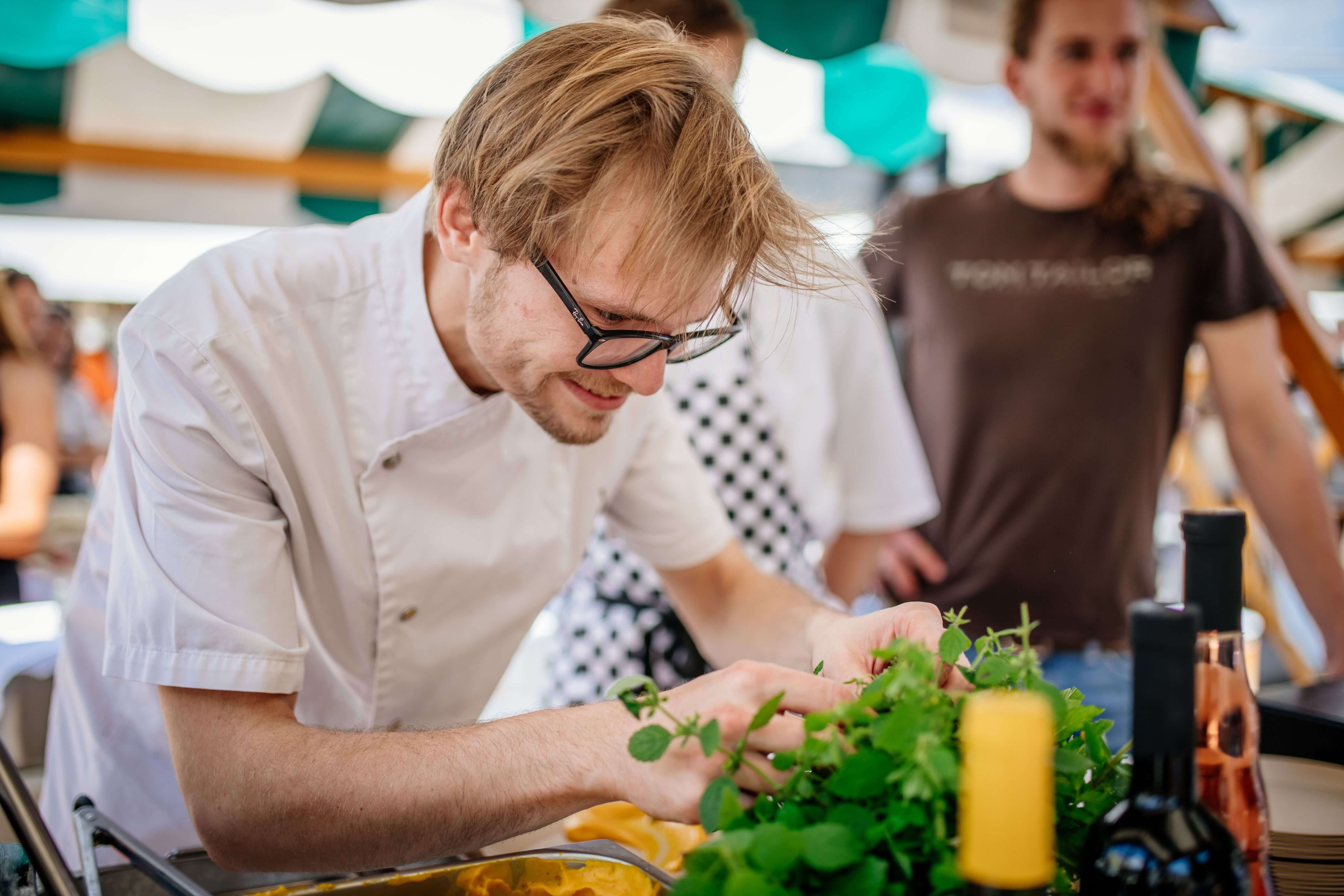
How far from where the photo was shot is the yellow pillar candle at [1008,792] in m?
Result: 0.38

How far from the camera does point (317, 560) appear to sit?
1.18 m

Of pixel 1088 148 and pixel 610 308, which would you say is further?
pixel 1088 148

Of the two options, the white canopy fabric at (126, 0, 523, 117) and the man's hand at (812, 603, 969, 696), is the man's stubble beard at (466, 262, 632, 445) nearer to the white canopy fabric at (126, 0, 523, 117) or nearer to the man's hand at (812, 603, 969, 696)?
the man's hand at (812, 603, 969, 696)

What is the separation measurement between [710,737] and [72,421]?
16.6ft

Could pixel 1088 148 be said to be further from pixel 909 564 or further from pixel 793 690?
pixel 793 690

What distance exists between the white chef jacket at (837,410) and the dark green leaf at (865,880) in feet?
4.52

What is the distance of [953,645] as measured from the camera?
2.30ft

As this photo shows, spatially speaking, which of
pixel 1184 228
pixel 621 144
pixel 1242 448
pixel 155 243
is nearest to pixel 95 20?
pixel 621 144

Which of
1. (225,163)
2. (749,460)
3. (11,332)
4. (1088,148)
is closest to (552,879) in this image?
(749,460)

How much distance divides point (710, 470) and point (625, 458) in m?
0.51

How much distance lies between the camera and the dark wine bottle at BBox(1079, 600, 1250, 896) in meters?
0.52

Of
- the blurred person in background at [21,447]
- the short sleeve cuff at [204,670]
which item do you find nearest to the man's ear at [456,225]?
the short sleeve cuff at [204,670]

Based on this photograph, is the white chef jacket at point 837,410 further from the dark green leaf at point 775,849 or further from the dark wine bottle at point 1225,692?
the dark green leaf at point 775,849

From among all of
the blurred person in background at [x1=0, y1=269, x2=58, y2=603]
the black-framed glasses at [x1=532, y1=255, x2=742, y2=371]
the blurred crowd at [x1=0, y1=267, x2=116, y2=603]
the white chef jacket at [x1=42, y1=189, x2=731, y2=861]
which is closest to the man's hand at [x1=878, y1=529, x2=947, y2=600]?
the white chef jacket at [x1=42, y1=189, x2=731, y2=861]
